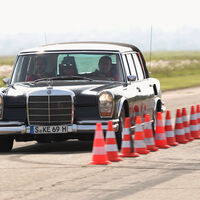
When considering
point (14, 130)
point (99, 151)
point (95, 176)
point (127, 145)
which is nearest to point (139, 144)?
point (127, 145)

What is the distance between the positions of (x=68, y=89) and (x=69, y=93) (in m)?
0.14

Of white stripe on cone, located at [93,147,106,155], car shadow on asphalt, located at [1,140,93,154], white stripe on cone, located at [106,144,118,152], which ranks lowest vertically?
car shadow on asphalt, located at [1,140,93,154]

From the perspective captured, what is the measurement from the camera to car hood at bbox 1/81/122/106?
12.6 metres

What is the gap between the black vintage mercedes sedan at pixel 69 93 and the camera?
496 inches

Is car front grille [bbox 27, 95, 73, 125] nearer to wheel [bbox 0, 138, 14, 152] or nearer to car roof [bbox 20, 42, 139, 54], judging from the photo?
wheel [bbox 0, 138, 14, 152]

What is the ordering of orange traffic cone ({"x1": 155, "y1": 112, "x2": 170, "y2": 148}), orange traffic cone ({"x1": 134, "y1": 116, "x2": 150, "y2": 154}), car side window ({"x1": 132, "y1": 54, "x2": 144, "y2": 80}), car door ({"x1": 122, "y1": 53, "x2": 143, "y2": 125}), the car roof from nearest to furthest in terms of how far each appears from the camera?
orange traffic cone ({"x1": 134, "y1": 116, "x2": 150, "y2": 154}) → orange traffic cone ({"x1": 155, "y1": 112, "x2": 170, "y2": 148}) → car door ({"x1": 122, "y1": 53, "x2": 143, "y2": 125}) → the car roof → car side window ({"x1": 132, "y1": 54, "x2": 144, "y2": 80})

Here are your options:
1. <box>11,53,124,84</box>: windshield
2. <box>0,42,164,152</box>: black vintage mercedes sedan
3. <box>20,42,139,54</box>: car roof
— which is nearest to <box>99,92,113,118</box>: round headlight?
<box>0,42,164,152</box>: black vintage mercedes sedan

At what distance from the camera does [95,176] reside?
9.61 meters

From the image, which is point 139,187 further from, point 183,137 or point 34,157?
point 183,137

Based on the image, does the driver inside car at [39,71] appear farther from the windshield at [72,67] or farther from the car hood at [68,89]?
the car hood at [68,89]

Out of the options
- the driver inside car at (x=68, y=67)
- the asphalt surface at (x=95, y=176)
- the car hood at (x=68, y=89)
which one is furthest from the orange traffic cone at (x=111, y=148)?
the driver inside car at (x=68, y=67)

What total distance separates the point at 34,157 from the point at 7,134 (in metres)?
1.01

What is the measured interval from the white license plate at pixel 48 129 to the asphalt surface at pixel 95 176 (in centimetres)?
35

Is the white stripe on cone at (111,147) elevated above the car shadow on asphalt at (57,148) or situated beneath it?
elevated above
